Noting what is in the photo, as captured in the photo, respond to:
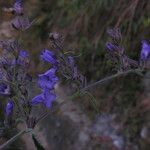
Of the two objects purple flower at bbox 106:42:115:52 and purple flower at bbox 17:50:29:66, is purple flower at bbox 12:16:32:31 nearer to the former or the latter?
purple flower at bbox 17:50:29:66

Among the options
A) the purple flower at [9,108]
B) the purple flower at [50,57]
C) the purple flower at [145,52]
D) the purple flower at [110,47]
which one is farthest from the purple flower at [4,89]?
the purple flower at [145,52]

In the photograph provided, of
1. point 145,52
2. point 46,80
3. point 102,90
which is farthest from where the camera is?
point 102,90

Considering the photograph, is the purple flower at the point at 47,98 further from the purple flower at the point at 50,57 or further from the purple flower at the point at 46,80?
the purple flower at the point at 50,57

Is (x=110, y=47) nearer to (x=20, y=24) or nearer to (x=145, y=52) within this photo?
(x=145, y=52)

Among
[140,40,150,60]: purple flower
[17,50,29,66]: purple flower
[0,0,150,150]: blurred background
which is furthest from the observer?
[0,0,150,150]: blurred background

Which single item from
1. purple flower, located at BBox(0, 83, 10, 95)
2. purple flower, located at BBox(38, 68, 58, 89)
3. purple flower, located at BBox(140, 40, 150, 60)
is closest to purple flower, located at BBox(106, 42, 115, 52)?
purple flower, located at BBox(140, 40, 150, 60)

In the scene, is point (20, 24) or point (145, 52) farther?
point (145, 52)

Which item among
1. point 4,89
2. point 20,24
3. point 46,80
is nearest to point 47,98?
point 46,80

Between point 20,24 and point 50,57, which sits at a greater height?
point 20,24

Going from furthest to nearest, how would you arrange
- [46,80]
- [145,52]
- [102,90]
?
[102,90]
[145,52]
[46,80]

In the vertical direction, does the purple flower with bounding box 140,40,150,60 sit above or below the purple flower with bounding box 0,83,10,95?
above
